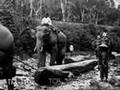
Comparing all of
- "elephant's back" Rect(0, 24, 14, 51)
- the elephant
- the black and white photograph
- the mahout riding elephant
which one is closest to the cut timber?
the black and white photograph

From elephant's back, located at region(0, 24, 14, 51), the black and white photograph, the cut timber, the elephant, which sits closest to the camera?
elephant's back, located at region(0, 24, 14, 51)

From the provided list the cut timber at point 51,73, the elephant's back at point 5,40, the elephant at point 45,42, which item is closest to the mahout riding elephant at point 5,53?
the elephant's back at point 5,40

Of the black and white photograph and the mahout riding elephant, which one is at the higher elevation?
the mahout riding elephant

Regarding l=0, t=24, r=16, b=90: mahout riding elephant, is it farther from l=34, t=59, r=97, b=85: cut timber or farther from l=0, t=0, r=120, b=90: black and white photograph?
l=34, t=59, r=97, b=85: cut timber

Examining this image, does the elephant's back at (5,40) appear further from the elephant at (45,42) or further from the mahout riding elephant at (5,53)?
the elephant at (45,42)

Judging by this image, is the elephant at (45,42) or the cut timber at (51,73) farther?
the elephant at (45,42)

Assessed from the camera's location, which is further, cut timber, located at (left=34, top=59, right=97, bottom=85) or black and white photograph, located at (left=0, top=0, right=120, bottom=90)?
cut timber, located at (left=34, top=59, right=97, bottom=85)

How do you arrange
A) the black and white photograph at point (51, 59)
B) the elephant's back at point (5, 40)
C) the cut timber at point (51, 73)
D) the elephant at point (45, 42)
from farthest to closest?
the elephant at point (45, 42), the cut timber at point (51, 73), the black and white photograph at point (51, 59), the elephant's back at point (5, 40)

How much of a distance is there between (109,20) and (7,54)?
53.0 metres

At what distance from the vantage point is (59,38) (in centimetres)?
1434

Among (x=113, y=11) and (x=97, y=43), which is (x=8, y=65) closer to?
(x=97, y=43)

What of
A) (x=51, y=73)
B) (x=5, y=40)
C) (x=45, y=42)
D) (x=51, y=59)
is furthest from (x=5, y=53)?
(x=51, y=59)

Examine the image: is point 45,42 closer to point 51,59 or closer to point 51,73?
Result: point 51,59

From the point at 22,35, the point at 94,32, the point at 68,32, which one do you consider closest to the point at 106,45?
the point at 22,35
